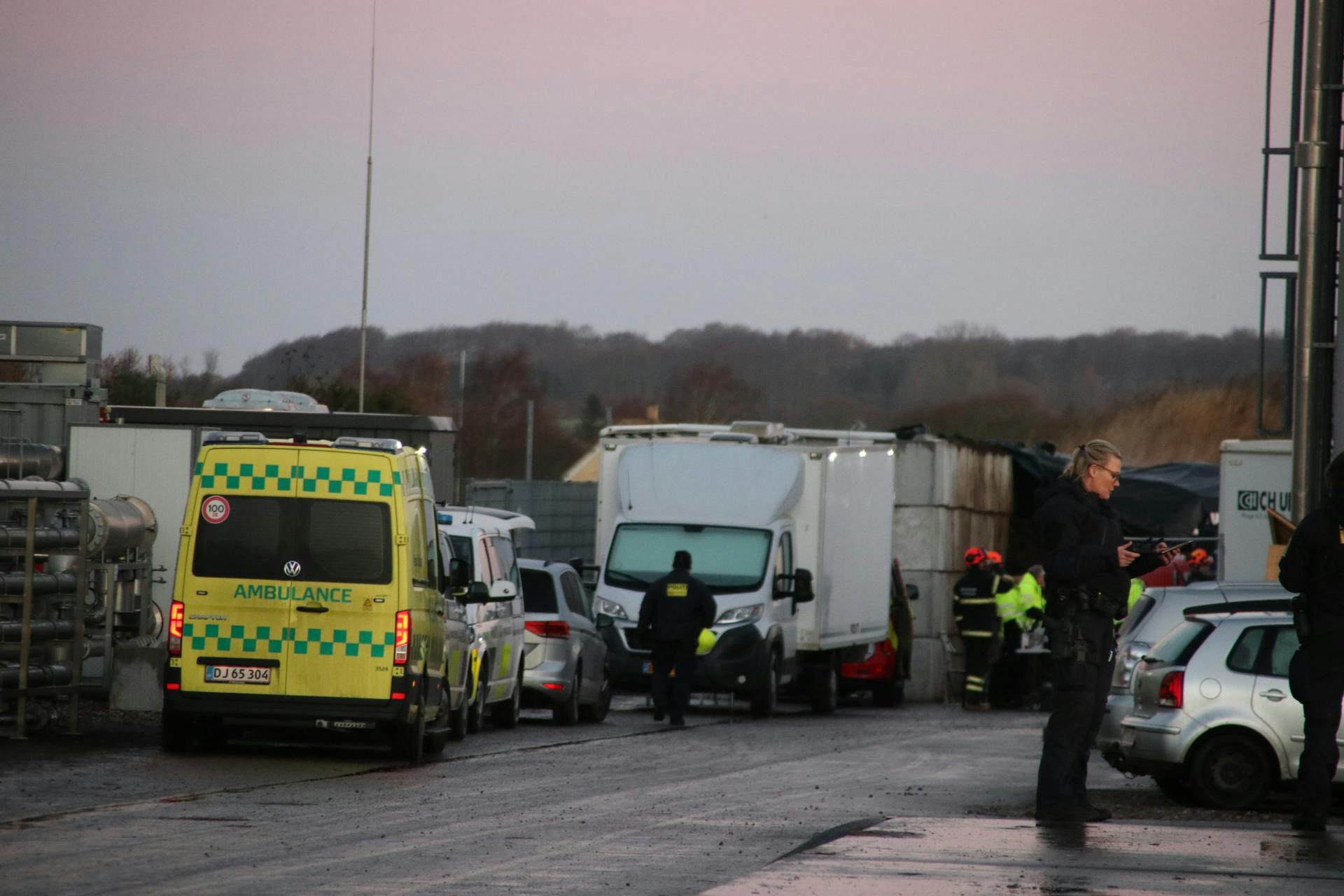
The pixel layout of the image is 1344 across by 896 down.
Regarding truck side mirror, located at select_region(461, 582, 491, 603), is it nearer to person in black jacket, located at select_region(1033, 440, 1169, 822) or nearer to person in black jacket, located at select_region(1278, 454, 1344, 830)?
person in black jacket, located at select_region(1033, 440, 1169, 822)

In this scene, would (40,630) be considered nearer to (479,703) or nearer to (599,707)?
(479,703)

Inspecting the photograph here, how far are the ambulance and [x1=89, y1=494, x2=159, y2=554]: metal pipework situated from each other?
3.20 m

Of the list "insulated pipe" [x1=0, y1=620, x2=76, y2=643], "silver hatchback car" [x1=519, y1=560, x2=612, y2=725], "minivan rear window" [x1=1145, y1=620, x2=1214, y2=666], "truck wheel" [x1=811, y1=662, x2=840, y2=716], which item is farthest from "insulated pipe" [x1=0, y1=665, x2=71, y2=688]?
"truck wheel" [x1=811, y1=662, x2=840, y2=716]

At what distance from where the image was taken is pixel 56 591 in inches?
655

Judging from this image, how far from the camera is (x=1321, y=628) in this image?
443 inches

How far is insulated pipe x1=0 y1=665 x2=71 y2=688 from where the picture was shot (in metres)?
16.0

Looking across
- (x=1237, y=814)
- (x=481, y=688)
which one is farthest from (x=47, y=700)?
(x=1237, y=814)

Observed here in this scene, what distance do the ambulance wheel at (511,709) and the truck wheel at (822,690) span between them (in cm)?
659

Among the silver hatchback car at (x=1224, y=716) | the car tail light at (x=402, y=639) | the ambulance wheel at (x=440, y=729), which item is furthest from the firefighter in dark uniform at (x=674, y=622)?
the silver hatchback car at (x=1224, y=716)

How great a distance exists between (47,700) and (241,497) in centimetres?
304

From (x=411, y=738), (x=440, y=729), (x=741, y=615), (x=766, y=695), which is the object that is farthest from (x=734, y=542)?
(x=411, y=738)

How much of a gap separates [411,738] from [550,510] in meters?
20.5

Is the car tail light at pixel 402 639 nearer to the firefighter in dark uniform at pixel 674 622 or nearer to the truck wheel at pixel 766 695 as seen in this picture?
the firefighter in dark uniform at pixel 674 622

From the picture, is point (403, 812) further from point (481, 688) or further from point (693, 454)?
point (693, 454)
